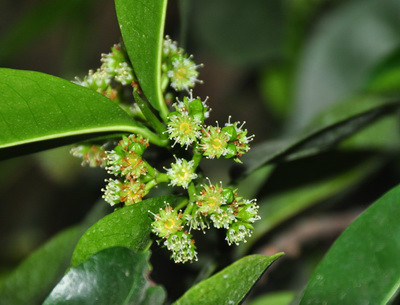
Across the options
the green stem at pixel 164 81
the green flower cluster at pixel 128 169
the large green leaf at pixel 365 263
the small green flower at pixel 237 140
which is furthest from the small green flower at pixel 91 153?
the large green leaf at pixel 365 263

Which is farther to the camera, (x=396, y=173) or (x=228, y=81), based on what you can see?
(x=228, y=81)

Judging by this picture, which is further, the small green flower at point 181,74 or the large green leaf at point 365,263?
the small green flower at point 181,74

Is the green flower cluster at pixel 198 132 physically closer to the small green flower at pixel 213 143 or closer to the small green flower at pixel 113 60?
the small green flower at pixel 213 143

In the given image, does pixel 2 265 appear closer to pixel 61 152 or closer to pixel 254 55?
pixel 61 152

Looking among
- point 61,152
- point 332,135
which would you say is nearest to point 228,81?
point 61,152

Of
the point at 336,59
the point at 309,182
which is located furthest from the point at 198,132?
the point at 336,59

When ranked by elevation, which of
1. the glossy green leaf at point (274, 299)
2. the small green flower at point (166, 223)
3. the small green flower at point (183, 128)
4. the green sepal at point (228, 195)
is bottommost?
the glossy green leaf at point (274, 299)

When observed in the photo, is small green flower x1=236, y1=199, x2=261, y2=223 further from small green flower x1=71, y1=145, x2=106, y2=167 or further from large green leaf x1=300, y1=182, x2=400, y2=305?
small green flower x1=71, y1=145, x2=106, y2=167
